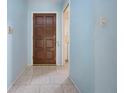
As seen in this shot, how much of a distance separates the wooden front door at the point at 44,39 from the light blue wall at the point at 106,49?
209 inches

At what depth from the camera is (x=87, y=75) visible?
290 cm

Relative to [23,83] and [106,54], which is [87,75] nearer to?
[106,54]

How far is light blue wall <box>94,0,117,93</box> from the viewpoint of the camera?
1.71m

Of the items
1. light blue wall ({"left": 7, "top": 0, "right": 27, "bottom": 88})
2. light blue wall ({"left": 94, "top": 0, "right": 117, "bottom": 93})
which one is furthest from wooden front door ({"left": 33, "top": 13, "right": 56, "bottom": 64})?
light blue wall ({"left": 94, "top": 0, "right": 117, "bottom": 93})

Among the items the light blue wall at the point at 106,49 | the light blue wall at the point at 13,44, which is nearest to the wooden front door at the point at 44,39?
the light blue wall at the point at 13,44

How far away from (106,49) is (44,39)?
18.8 feet

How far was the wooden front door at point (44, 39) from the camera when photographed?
7488 millimetres

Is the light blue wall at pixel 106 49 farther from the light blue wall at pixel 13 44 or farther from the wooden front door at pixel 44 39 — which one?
the wooden front door at pixel 44 39

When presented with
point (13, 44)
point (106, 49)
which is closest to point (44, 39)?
point (13, 44)

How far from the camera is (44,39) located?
7.52 meters

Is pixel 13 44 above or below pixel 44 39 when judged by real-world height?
below

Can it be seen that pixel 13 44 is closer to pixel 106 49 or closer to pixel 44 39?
Answer: pixel 106 49

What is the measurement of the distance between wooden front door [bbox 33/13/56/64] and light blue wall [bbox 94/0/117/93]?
5.31m
